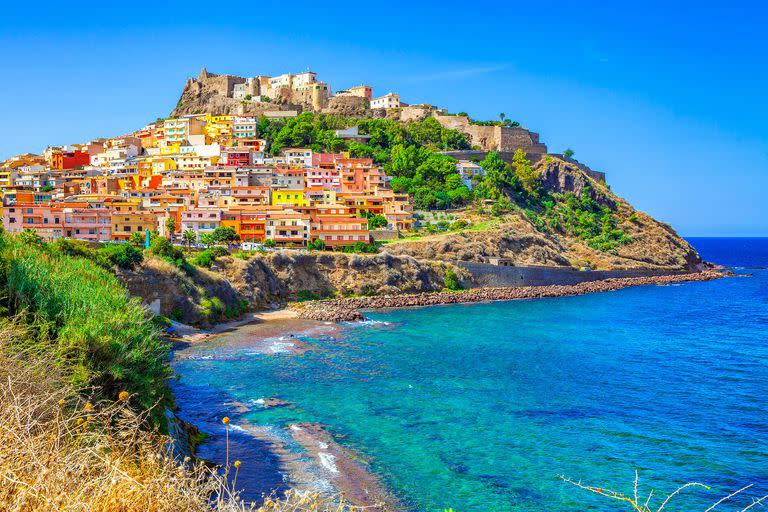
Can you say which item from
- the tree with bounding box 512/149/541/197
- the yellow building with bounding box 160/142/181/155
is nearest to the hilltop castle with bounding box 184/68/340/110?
the yellow building with bounding box 160/142/181/155

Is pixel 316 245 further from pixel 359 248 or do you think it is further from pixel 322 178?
pixel 322 178

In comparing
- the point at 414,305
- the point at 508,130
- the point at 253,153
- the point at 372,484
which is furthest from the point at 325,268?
the point at 508,130

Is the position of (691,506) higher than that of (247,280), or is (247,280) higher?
(247,280)

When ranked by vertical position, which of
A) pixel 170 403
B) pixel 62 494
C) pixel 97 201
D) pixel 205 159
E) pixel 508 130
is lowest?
pixel 170 403

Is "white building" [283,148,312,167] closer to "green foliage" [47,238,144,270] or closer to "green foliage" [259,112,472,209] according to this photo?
"green foliage" [259,112,472,209]

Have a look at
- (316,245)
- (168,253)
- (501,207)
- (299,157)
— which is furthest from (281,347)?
(299,157)

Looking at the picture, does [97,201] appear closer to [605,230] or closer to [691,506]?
[691,506]

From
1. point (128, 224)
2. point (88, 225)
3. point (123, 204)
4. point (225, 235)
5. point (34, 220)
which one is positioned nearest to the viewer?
point (34, 220)

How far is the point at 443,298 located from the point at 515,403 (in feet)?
95.1

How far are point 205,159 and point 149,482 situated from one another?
246ft

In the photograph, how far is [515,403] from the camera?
23.9m

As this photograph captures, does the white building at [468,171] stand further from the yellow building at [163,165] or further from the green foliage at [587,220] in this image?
the yellow building at [163,165]

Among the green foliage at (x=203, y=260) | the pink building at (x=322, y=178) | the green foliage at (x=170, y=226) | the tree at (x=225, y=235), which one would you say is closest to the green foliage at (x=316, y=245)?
the tree at (x=225, y=235)

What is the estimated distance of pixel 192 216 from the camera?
5416 centimetres
